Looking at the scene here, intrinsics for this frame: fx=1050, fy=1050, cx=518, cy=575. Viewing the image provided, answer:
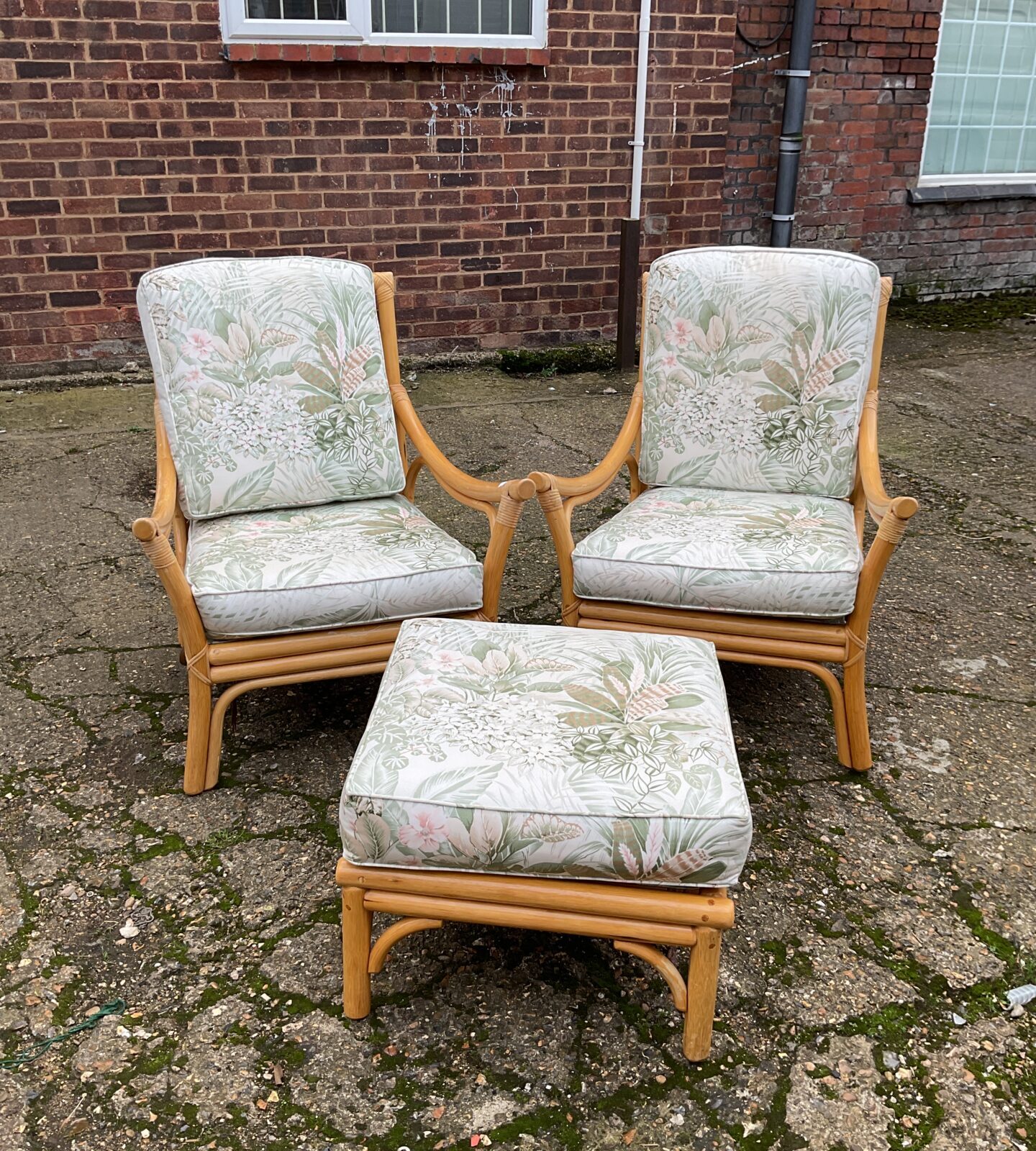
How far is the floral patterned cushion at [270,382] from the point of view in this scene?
8.87 feet

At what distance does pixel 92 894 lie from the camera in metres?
2.09

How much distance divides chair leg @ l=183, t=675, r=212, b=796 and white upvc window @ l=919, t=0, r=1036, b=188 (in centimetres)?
630

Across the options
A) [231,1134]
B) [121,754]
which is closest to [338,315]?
[121,754]

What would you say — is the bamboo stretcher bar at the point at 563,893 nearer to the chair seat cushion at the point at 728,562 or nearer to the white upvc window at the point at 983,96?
the chair seat cushion at the point at 728,562

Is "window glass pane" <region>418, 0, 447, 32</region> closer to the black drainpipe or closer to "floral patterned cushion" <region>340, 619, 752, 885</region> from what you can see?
the black drainpipe

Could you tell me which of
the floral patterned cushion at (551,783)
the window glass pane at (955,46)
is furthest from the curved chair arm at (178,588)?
the window glass pane at (955,46)

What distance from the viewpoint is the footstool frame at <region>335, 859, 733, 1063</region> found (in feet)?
5.40

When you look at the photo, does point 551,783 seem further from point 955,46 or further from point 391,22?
point 955,46

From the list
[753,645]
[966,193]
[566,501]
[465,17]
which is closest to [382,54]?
[465,17]

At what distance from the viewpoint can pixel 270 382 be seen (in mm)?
2783

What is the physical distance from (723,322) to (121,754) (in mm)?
1957

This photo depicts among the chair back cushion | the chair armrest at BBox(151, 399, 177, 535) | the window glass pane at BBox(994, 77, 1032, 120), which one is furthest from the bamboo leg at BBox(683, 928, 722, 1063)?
the window glass pane at BBox(994, 77, 1032, 120)

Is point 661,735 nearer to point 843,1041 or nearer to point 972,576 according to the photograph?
point 843,1041

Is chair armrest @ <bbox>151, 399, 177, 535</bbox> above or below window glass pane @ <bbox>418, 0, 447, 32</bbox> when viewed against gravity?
below
